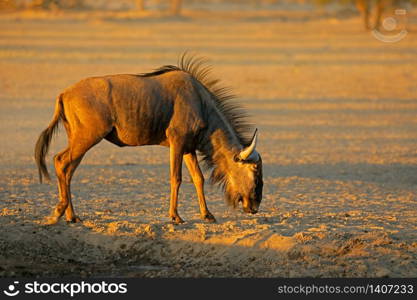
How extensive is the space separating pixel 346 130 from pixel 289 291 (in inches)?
366

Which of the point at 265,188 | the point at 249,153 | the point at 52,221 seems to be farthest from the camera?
the point at 265,188

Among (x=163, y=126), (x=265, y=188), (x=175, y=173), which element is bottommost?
(x=265, y=188)

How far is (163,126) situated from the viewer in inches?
326

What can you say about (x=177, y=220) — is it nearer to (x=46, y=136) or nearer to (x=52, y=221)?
(x=52, y=221)

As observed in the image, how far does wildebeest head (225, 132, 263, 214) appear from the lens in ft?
27.4

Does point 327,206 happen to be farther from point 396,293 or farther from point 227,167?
point 396,293

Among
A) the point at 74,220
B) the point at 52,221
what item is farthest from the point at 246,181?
the point at 52,221

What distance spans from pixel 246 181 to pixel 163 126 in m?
0.93

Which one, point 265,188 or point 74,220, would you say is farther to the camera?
point 265,188

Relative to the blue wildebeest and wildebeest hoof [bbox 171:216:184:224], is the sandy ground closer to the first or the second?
wildebeest hoof [bbox 171:216:184:224]

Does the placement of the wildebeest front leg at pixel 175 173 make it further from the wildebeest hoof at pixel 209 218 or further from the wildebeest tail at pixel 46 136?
the wildebeest tail at pixel 46 136

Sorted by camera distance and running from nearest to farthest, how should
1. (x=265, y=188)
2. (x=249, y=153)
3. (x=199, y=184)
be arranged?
1. (x=249, y=153)
2. (x=199, y=184)
3. (x=265, y=188)

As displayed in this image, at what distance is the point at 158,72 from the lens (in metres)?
8.46

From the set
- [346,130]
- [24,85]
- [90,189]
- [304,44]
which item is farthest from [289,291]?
[304,44]
